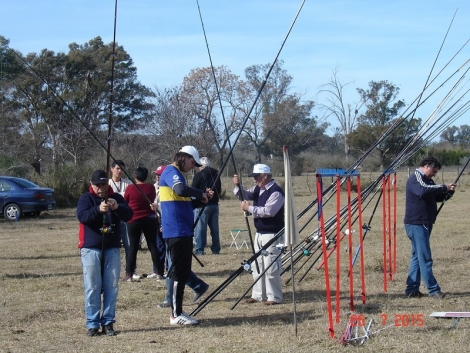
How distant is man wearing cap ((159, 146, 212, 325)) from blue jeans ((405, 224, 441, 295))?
2787mm

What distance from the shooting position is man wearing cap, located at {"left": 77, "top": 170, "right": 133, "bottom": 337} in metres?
6.52

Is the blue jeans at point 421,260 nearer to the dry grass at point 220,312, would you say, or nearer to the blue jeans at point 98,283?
the dry grass at point 220,312

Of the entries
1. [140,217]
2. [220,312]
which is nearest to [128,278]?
[140,217]

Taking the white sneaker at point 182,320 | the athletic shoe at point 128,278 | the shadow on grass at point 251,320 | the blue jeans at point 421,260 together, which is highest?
the blue jeans at point 421,260

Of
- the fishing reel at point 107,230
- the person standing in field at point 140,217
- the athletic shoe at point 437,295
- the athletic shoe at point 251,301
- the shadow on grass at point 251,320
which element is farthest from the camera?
the person standing in field at point 140,217

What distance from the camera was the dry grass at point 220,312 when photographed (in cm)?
620

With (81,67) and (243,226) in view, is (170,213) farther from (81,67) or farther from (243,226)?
(81,67)

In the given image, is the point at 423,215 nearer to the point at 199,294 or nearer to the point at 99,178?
the point at 199,294

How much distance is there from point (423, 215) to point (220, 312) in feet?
8.78

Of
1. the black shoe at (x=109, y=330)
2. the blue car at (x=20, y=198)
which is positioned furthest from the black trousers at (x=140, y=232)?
the blue car at (x=20, y=198)

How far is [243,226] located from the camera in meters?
18.6

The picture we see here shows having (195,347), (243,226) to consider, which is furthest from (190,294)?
(243,226)

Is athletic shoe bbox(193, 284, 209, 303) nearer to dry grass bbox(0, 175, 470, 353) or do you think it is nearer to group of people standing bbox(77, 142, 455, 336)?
group of people standing bbox(77, 142, 455, 336)

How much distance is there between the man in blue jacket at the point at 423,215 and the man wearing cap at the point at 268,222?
1595 millimetres
